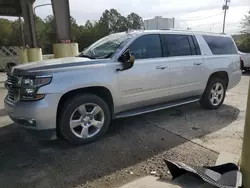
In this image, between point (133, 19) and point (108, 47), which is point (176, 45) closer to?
point (108, 47)

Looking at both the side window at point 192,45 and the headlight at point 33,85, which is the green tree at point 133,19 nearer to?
Result: the side window at point 192,45

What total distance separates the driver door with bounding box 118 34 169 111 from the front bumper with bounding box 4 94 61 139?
1.21 m

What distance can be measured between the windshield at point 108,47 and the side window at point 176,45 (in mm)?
796

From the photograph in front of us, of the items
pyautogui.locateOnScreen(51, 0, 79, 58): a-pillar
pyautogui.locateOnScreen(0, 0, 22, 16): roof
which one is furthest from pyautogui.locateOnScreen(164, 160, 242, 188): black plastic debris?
pyautogui.locateOnScreen(0, 0, 22, 16): roof

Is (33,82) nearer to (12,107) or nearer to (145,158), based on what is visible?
(12,107)

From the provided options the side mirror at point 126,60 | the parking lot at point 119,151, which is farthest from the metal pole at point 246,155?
the side mirror at point 126,60

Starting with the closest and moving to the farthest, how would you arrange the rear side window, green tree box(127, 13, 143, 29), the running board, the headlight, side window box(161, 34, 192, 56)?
the headlight
the running board
side window box(161, 34, 192, 56)
the rear side window
green tree box(127, 13, 143, 29)

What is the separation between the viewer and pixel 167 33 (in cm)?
483

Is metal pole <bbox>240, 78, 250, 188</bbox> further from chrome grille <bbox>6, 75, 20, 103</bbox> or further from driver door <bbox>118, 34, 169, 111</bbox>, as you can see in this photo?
chrome grille <bbox>6, 75, 20, 103</bbox>

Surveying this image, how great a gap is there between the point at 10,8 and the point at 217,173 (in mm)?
19376

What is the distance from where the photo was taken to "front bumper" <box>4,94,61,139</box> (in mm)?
3344

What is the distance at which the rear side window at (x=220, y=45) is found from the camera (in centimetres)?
550

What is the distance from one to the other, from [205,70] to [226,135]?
169cm

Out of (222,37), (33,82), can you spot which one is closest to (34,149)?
(33,82)
